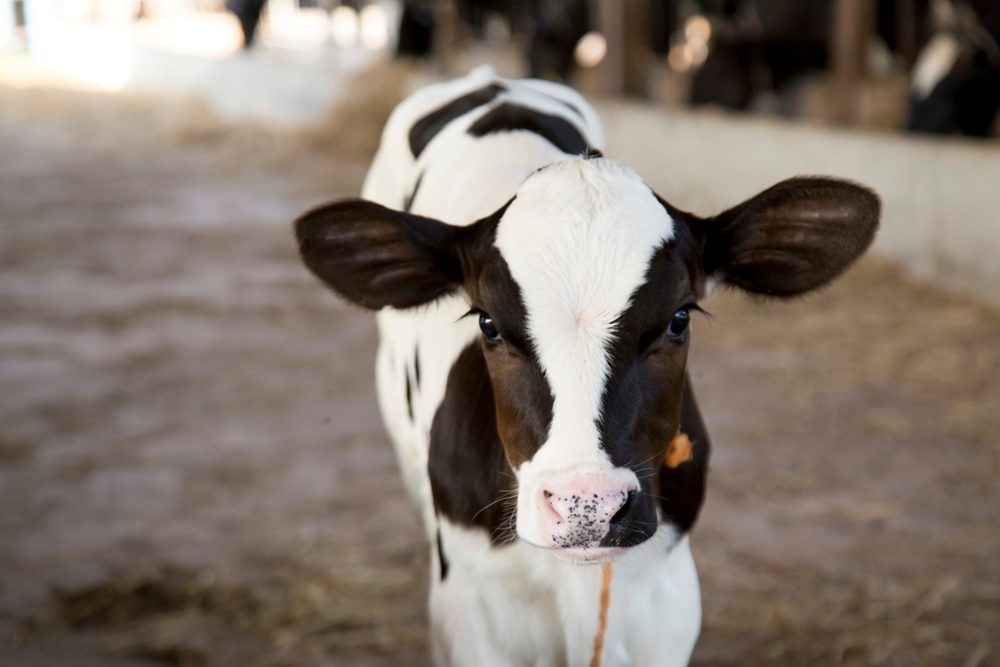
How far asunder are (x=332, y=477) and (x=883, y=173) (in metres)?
4.37

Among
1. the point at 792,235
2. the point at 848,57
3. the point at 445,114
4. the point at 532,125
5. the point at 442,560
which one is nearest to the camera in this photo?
the point at 792,235

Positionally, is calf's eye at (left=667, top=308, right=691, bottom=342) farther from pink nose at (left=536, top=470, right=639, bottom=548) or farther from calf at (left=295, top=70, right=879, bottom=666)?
pink nose at (left=536, top=470, right=639, bottom=548)

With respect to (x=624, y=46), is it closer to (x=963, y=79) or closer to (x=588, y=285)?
(x=963, y=79)

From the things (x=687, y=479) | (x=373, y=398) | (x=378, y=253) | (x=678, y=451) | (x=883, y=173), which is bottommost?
(x=373, y=398)

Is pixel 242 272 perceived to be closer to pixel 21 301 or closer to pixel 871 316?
pixel 21 301

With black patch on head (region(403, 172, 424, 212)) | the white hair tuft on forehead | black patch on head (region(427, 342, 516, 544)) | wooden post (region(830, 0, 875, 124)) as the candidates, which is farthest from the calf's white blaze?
wooden post (region(830, 0, 875, 124))

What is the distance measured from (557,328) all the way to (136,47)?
76.3 feet

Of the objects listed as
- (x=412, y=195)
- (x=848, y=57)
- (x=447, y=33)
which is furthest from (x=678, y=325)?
(x=447, y=33)

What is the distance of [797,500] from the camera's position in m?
4.51

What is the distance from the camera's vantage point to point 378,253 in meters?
2.58

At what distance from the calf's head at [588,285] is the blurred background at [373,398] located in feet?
4.47

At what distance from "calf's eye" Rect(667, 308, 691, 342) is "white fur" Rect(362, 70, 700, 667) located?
0.36ft

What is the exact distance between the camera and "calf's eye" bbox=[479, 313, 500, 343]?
2.38m

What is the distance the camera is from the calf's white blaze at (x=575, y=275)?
7.13 ft
